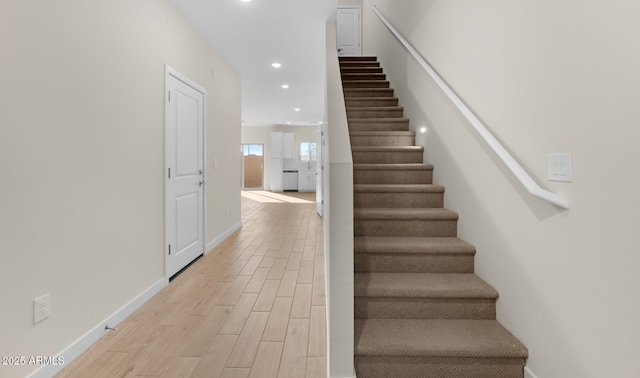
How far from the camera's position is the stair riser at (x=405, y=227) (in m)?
2.30

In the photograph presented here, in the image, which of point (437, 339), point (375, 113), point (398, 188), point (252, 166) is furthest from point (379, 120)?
point (252, 166)

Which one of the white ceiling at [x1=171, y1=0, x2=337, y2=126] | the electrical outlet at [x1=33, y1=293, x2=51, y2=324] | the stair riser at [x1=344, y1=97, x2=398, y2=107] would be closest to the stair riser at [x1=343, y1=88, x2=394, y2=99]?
the stair riser at [x1=344, y1=97, x2=398, y2=107]

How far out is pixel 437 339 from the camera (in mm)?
1615

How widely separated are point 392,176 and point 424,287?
115 cm

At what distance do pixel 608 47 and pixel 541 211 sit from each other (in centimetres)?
69

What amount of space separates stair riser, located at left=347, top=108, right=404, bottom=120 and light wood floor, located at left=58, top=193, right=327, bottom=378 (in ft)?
5.68

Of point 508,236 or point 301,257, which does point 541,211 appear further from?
point 301,257

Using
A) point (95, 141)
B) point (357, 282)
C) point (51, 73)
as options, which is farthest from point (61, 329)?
point (357, 282)

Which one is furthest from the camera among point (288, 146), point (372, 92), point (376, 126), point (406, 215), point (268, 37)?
point (288, 146)

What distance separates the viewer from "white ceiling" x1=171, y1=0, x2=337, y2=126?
121 inches

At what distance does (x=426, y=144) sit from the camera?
2912 millimetres

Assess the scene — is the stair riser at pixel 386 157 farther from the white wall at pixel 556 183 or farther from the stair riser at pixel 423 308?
the stair riser at pixel 423 308

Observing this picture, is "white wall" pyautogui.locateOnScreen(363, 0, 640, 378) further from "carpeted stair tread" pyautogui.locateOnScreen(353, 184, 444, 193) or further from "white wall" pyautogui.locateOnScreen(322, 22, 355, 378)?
"white wall" pyautogui.locateOnScreen(322, 22, 355, 378)

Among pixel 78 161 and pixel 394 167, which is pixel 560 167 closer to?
pixel 394 167
